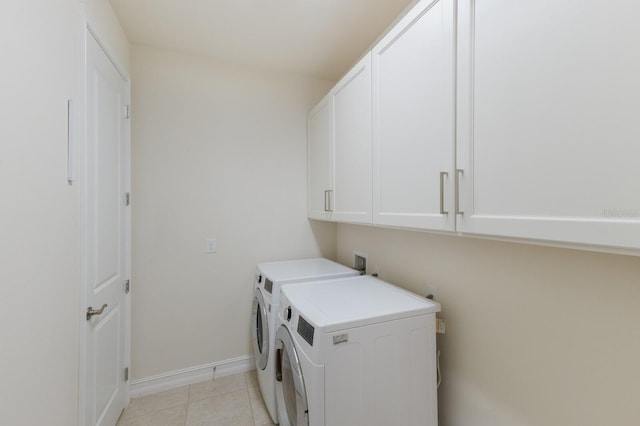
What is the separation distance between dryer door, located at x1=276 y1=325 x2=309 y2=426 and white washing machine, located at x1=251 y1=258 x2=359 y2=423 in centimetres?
10

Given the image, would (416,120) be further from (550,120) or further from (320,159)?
(320,159)

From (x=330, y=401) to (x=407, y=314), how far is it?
0.49 metres

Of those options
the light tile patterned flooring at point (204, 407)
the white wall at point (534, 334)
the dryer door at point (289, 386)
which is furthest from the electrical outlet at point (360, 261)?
the light tile patterned flooring at point (204, 407)

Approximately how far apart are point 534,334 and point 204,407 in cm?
212

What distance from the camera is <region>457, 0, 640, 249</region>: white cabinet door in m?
0.61

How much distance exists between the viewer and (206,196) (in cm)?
229

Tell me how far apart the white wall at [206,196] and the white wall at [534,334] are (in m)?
1.48

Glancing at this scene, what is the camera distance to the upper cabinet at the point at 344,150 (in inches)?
63.2

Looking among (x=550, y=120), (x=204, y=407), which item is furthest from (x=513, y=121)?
(x=204, y=407)

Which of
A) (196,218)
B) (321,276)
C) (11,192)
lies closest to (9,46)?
(11,192)

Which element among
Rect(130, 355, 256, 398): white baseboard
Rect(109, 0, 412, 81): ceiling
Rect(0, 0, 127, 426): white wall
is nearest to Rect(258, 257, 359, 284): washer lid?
Rect(130, 355, 256, 398): white baseboard

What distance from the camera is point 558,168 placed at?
2.39 ft

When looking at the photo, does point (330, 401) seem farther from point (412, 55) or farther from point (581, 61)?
point (412, 55)

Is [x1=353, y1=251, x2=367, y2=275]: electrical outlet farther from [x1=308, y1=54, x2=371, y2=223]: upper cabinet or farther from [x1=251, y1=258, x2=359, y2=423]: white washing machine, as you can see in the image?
[x1=308, y1=54, x2=371, y2=223]: upper cabinet
